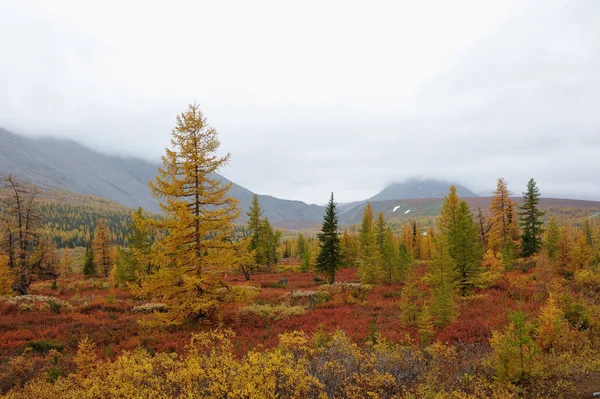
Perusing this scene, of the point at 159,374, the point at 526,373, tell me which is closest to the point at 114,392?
the point at 159,374

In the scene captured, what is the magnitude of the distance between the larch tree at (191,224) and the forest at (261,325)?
73mm

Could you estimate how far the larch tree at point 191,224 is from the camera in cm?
1481

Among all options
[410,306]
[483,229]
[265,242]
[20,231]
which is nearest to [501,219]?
[483,229]

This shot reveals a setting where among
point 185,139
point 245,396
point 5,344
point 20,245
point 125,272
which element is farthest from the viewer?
point 125,272

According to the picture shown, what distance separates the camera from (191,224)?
599 inches

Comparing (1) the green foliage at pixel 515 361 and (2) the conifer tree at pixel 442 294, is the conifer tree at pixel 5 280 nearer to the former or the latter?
(2) the conifer tree at pixel 442 294

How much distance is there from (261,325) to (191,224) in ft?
20.6

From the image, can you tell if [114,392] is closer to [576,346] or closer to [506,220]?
[576,346]

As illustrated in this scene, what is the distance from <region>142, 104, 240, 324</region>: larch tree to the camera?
1481cm

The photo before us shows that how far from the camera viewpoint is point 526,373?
6738 mm

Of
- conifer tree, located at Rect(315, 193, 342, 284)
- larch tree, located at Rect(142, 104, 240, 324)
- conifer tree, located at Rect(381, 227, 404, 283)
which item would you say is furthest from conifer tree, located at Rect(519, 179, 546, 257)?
larch tree, located at Rect(142, 104, 240, 324)

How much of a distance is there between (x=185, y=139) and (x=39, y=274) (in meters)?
23.7

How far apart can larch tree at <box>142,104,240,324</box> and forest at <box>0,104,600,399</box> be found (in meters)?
0.07

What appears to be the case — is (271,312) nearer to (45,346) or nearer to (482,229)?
(45,346)
